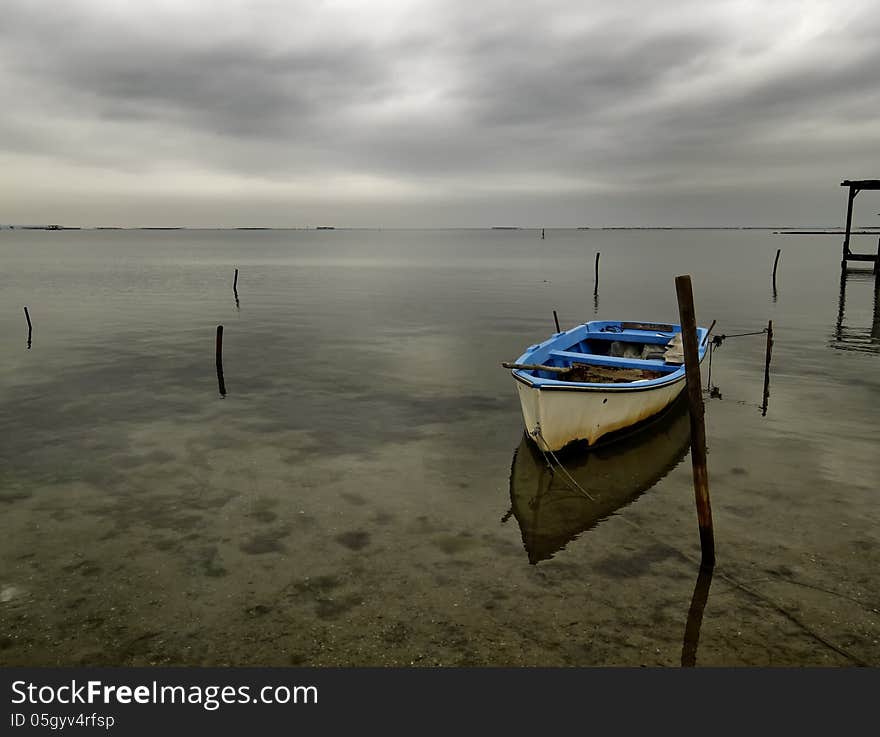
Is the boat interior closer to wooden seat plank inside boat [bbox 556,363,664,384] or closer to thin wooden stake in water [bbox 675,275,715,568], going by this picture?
wooden seat plank inside boat [bbox 556,363,664,384]

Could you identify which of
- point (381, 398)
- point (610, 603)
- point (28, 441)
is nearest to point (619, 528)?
point (610, 603)

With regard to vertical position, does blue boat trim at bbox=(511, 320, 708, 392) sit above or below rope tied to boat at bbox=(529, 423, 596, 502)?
above

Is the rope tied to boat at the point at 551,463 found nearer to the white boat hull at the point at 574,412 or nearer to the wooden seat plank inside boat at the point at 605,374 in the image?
the white boat hull at the point at 574,412

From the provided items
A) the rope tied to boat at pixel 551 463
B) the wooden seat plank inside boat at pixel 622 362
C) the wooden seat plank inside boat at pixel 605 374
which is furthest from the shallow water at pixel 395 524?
the wooden seat plank inside boat at pixel 622 362

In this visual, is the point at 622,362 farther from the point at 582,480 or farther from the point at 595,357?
the point at 582,480

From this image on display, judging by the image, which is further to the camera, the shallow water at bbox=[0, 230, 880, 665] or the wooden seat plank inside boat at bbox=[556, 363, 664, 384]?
the wooden seat plank inside boat at bbox=[556, 363, 664, 384]

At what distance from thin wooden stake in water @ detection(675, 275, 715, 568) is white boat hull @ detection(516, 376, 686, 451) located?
3790mm

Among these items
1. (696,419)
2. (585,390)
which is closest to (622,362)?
(585,390)

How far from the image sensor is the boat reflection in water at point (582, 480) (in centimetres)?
1066

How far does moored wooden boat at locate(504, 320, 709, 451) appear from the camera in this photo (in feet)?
42.2

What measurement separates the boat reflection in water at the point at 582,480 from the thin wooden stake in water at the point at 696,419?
2.06m

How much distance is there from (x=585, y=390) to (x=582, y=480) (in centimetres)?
187

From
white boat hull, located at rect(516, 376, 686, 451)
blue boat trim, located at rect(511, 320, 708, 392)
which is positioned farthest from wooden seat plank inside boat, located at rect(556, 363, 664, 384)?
white boat hull, located at rect(516, 376, 686, 451)

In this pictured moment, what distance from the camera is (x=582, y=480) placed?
499 inches
